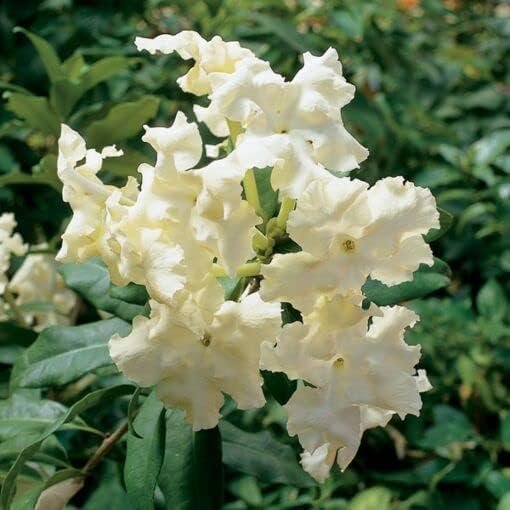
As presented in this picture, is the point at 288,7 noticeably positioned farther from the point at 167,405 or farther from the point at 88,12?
the point at 167,405

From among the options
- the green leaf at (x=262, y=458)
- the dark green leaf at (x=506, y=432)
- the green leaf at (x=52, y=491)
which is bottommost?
the dark green leaf at (x=506, y=432)

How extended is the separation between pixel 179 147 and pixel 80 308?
0.64 m

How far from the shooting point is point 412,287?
1007 mm

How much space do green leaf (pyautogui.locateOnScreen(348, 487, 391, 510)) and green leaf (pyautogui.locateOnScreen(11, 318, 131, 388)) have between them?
609 mm

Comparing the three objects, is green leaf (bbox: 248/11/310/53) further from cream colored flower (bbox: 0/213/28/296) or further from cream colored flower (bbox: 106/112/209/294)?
cream colored flower (bbox: 106/112/209/294)

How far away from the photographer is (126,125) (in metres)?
1.33

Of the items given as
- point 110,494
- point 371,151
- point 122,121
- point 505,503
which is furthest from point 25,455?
point 371,151

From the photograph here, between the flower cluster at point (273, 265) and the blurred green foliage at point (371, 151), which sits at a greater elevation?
the flower cluster at point (273, 265)

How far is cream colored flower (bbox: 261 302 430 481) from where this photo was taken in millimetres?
787

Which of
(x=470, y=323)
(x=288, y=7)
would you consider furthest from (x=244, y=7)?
(x=470, y=323)

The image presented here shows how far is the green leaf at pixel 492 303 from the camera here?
1.82 metres

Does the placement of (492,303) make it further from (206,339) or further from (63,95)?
(206,339)

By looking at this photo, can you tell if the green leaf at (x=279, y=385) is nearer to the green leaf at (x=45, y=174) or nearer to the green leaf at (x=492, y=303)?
the green leaf at (x=45, y=174)

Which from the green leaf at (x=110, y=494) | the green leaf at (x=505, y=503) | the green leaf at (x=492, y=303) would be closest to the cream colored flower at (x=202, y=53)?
the green leaf at (x=110, y=494)
